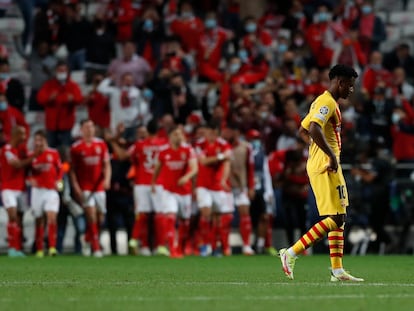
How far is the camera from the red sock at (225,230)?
23.7 m

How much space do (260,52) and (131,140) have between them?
12.8ft

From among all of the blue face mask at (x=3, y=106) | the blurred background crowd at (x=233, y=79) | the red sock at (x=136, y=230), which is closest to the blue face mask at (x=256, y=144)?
the blurred background crowd at (x=233, y=79)

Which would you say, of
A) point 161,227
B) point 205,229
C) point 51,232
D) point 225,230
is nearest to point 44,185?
point 51,232

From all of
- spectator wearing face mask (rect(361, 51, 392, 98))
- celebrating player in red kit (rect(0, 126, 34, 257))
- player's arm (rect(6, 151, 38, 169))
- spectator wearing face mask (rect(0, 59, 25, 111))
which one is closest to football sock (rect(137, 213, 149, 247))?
celebrating player in red kit (rect(0, 126, 34, 257))

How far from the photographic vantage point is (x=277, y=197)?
83.4ft

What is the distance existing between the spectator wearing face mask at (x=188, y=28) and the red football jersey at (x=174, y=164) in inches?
227

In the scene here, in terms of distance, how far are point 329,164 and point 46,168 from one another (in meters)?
11.1

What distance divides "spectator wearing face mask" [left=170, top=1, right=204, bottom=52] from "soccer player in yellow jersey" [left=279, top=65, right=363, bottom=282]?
1530 centimetres

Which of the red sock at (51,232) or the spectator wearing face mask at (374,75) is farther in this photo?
the spectator wearing face mask at (374,75)

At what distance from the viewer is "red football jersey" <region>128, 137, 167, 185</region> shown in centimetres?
2344

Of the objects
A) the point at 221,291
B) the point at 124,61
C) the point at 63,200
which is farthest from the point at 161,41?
the point at 221,291

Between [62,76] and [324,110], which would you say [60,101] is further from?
[324,110]

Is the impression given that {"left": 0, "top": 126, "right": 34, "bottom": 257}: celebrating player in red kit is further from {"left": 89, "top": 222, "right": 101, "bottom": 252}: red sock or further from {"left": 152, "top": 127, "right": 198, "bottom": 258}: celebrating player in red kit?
A: {"left": 152, "top": 127, "right": 198, "bottom": 258}: celebrating player in red kit

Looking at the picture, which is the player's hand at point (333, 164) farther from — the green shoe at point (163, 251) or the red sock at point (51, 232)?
the red sock at point (51, 232)
